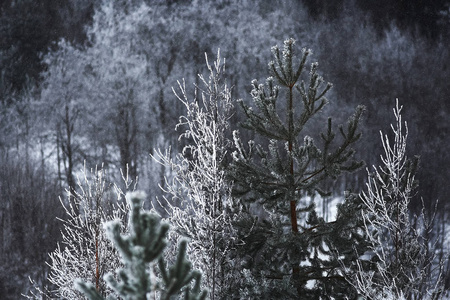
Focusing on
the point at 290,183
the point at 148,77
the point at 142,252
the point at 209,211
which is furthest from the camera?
the point at 148,77

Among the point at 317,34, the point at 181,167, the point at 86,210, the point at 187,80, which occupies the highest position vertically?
the point at 317,34

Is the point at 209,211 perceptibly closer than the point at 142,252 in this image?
Result: No

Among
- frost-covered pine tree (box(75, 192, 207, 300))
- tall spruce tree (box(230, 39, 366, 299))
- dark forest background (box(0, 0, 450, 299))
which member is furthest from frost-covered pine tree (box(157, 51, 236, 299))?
dark forest background (box(0, 0, 450, 299))

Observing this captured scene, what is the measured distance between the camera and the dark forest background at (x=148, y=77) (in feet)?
58.0

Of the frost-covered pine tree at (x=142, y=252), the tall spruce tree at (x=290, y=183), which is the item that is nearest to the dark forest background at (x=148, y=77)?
the tall spruce tree at (x=290, y=183)

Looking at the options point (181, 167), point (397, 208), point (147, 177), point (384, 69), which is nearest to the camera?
point (397, 208)

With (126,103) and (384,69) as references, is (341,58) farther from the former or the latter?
(126,103)

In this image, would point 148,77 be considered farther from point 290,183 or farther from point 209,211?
point 290,183

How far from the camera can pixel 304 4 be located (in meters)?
18.4

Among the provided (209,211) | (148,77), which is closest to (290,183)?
(209,211)

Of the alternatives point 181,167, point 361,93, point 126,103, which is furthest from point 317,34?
point 181,167

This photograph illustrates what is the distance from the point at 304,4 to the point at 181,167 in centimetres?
1330

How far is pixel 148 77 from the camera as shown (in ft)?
63.7

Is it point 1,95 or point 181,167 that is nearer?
point 181,167
